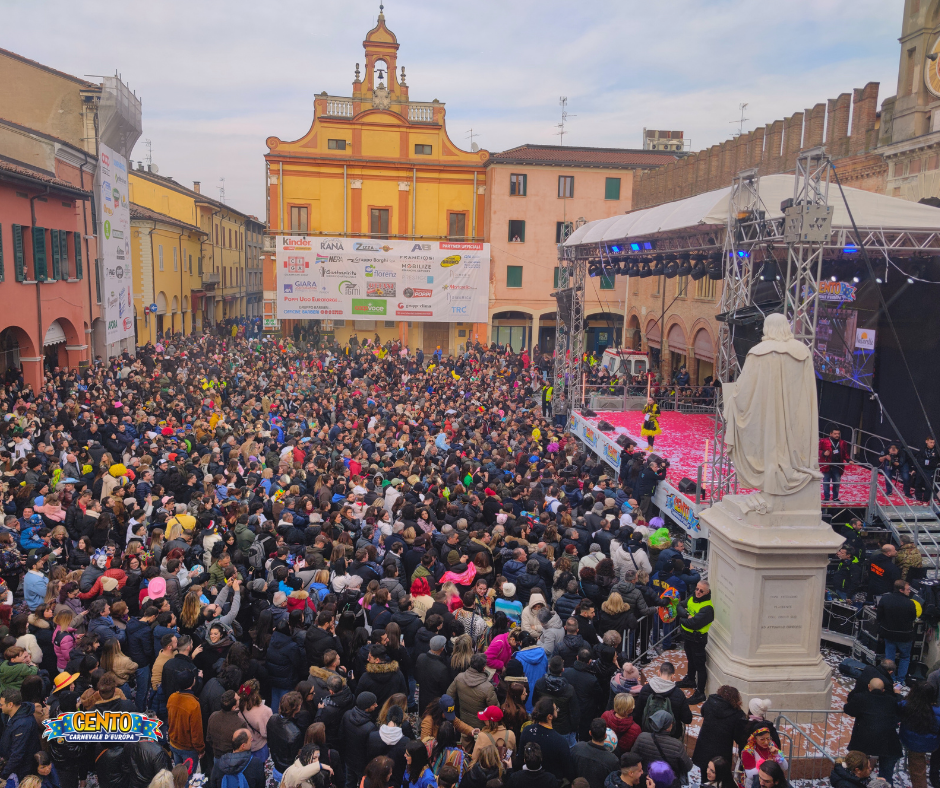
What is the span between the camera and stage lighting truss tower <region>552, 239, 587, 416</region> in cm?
1969

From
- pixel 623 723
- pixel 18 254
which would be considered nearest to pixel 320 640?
pixel 623 723

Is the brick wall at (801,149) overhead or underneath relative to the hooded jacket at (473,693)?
overhead

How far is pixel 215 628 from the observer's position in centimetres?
582

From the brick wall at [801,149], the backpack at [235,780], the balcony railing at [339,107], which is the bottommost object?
the backpack at [235,780]

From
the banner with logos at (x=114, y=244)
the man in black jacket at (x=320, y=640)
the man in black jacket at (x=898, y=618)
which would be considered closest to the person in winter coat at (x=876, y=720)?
the man in black jacket at (x=898, y=618)

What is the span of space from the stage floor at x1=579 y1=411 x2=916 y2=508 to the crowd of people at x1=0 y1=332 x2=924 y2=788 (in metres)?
2.18

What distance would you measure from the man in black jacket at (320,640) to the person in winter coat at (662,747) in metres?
2.48

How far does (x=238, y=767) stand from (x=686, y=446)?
12.9 metres

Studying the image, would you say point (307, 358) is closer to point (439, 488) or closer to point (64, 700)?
point (439, 488)

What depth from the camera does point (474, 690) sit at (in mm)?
5465

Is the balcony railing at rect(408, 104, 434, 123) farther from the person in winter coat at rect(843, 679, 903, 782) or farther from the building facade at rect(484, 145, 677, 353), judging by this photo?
the person in winter coat at rect(843, 679, 903, 782)

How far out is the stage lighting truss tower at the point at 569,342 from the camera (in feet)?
64.6

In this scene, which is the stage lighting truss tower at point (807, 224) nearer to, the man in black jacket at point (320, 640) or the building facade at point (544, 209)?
the man in black jacket at point (320, 640)

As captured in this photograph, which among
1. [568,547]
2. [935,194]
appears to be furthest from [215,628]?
[935,194]
